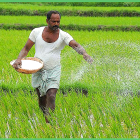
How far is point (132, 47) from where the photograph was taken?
6891 millimetres

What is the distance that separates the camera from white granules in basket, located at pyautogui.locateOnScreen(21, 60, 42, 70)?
3.21 metres

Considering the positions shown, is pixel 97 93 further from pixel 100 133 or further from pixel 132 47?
pixel 132 47

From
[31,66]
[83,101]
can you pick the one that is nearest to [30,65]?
[31,66]

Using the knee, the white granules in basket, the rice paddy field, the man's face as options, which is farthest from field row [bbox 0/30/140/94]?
the man's face

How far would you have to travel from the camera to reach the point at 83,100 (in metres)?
3.90

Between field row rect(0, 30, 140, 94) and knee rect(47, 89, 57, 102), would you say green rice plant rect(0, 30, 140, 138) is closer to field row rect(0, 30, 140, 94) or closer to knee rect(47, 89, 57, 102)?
field row rect(0, 30, 140, 94)

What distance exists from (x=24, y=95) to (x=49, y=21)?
1.35 meters

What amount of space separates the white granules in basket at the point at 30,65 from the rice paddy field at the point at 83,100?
52cm

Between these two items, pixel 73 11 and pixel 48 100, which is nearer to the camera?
pixel 48 100

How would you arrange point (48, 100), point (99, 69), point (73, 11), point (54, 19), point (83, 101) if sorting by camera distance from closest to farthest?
1. point (54, 19)
2. point (48, 100)
3. point (83, 101)
4. point (99, 69)
5. point (73, 11)

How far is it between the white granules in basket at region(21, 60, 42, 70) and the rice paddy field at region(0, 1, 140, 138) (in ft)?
1.72

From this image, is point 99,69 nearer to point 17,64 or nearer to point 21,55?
point 21,55

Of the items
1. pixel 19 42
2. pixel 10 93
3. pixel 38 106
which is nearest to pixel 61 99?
pixel 38 106

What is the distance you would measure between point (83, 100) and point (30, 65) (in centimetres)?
93
